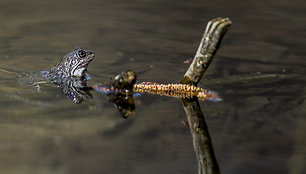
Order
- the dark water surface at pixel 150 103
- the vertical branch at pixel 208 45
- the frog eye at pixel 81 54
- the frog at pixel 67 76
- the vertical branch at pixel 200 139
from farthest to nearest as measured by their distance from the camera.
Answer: the frog eye at pixel 81 54 → the frog at pixel 67 76 → the vertical branch at pixel 208 45 → the dark water surface at pixel 150 103 → the vertical branch at pixel 200 139

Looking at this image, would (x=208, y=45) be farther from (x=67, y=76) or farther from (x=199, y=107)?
(x=67, y=76)

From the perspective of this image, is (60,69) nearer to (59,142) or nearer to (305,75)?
(59,142)

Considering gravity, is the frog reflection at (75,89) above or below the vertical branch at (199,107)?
below

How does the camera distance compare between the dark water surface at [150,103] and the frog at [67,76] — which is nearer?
the dark water surface at [150,103]

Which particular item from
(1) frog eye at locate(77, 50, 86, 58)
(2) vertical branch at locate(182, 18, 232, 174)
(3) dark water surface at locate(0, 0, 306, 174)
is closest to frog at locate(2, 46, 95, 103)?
(1) frog eye at locate(77, 50, 86, 58)

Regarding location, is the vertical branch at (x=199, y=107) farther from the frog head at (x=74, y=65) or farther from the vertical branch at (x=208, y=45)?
the frog head at (x=74, y=65)

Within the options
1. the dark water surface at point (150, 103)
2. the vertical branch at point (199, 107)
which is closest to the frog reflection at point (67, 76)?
the dark water surface at point (150, 103)

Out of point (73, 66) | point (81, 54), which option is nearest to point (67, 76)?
point (73, 66)
